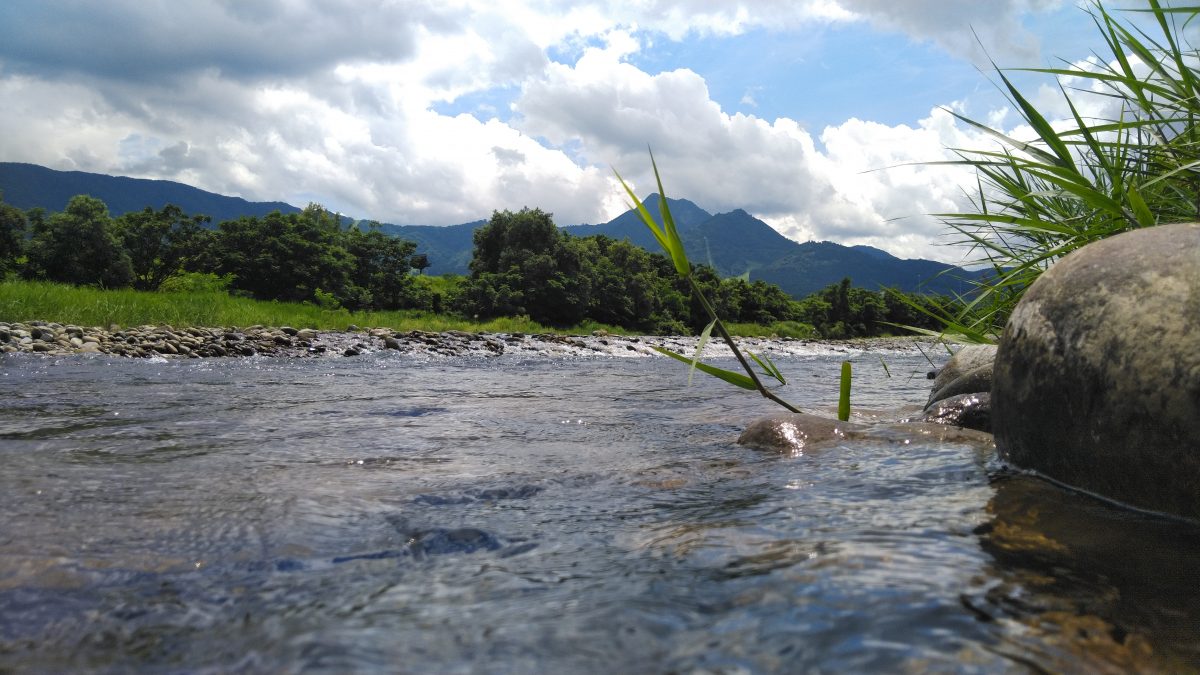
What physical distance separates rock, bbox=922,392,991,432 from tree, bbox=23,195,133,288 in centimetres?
3202

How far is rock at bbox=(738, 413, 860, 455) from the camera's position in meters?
4.45

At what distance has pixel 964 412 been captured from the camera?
17.0 feet

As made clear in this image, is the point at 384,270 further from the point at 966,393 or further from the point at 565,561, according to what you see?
the point at 565,561

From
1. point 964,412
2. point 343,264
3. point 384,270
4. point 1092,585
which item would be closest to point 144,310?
point 964,412

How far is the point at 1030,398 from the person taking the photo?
3244mm

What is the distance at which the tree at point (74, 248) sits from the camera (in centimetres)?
2723

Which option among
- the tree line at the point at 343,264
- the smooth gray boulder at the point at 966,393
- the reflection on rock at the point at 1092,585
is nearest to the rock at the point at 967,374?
the smooth gray boulder at the point at 966,393

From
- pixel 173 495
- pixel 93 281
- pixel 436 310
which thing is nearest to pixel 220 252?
pixel 93 281

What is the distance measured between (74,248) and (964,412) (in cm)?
3324

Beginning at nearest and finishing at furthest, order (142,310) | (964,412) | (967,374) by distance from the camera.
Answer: (964,412)
(967,374)
(142,310)

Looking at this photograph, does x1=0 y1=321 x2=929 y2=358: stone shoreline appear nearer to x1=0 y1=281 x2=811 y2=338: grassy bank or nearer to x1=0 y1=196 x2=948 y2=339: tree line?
x1=0 y1=281 x2=811 y2=338: grassy bank

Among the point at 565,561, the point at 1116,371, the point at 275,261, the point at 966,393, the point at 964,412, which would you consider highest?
the point at 275,261

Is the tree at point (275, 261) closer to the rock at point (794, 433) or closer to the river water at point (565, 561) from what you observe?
the river water at point (565, 561)

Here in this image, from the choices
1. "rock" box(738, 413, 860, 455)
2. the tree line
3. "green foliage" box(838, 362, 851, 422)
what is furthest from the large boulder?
the tree line
